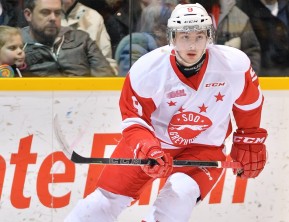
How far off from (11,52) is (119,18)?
525mm

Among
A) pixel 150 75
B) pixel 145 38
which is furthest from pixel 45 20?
pixel 150 75

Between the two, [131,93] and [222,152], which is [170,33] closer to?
[131,93]

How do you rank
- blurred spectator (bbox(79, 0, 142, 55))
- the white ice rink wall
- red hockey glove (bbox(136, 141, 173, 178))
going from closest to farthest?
1. red hockey glove (bbox(136, 141, 173, 178))
2. the white ice rink wall
3. blurred spectator (bbox(79, 0, 142, 55))

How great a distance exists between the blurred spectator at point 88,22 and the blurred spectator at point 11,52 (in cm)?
22

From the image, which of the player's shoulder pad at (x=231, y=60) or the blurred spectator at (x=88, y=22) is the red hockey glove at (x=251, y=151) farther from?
the blurred spectator at (x=88, y=22)

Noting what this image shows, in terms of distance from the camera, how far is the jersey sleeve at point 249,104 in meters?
2.88

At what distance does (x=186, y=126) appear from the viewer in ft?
9.50

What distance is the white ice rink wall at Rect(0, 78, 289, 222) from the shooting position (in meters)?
3.45

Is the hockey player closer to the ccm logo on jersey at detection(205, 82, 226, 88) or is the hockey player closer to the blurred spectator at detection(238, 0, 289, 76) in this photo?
the ccm logo on jersey at detection(205, 82, 226, 88)

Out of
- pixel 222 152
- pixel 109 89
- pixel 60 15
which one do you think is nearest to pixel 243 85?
pixel 222 152

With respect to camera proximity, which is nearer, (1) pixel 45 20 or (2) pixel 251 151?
(2) pixel 251 151

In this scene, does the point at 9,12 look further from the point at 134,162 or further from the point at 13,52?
the point at 134,162

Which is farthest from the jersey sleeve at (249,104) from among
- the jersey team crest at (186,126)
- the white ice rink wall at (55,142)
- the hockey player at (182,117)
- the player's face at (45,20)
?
the player's face at (45,20)

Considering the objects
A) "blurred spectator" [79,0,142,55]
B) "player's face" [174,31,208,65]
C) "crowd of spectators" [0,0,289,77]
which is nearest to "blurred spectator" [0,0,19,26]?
"crowd of spectators" [0,0,289,77]
